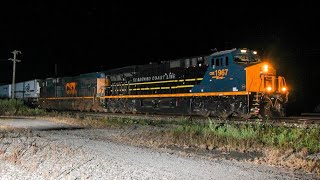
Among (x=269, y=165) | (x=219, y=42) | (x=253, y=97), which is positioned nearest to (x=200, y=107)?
(x=253, y=97)

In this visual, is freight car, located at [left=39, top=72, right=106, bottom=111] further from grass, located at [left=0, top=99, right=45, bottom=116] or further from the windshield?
the windshield

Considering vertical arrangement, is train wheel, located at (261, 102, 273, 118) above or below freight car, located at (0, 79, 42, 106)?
below

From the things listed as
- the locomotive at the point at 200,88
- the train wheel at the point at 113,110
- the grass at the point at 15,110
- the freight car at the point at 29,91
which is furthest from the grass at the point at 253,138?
the freight car at the point at 29,91

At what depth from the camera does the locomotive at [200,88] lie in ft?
60.7

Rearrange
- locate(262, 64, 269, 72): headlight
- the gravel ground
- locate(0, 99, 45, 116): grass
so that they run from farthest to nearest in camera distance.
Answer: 1. locate(0, 99, 45, 116): grass
2. locate(262, 64, 269, 72): headlight
3. the gravel ground

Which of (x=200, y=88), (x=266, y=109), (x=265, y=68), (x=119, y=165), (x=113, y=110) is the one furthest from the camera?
(x=113, y=110)

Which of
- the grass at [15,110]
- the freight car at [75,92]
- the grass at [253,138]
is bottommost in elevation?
the grass at [253,138]

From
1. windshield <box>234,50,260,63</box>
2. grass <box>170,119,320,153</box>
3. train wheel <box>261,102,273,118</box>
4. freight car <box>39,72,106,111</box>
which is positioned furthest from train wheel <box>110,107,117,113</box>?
grass <box>170,119,320,153</box>

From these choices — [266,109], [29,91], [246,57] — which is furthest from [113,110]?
[29,91]

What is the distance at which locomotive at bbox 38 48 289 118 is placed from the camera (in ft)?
60.7

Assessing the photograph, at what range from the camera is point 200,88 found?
21.0m

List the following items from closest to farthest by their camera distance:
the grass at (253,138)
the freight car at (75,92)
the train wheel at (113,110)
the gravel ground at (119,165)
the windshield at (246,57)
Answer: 1. the gravel ground at (119,165)
2. the grass at (253,138)
3. the windshield at (246,57)
4. the train wheel at (113,110)
5. the freight car at (75,92)

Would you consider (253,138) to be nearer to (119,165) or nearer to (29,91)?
(119,165)

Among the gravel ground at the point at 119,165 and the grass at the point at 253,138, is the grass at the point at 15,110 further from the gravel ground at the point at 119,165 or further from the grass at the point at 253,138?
the gravel ground at the point at 119,165
